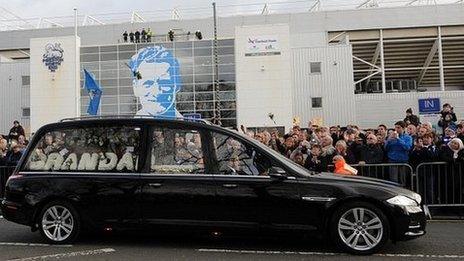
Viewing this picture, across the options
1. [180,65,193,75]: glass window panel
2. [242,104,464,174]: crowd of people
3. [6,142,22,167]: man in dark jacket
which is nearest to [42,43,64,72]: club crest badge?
[180,65,193,75]: glass window panel

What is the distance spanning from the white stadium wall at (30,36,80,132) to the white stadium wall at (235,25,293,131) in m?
10.3

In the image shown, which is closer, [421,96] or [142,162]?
[142,162]

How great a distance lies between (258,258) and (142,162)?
1934mm

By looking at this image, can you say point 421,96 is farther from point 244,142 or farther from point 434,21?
point 244,142

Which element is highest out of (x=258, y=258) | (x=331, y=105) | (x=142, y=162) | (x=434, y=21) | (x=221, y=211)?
(x=434, y=21)

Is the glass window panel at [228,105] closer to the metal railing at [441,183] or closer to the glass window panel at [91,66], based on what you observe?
the glass window panel at [91,66]

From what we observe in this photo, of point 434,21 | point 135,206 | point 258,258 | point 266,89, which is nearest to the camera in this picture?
point 258,258

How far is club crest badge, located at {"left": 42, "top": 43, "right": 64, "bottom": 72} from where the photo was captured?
116ft

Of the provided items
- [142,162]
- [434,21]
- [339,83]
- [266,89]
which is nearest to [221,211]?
[142,162]

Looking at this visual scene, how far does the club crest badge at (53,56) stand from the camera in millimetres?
35500

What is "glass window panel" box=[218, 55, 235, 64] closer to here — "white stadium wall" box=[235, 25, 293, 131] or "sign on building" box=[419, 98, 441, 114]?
"white stadium wall" box=[235, 25, 293, 131]

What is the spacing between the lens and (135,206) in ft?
23.7

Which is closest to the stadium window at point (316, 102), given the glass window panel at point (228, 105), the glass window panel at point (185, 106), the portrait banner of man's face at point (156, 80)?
the glass window panel at point (228, 105)

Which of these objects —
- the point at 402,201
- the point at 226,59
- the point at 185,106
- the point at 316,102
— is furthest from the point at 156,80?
the point at 402,201
